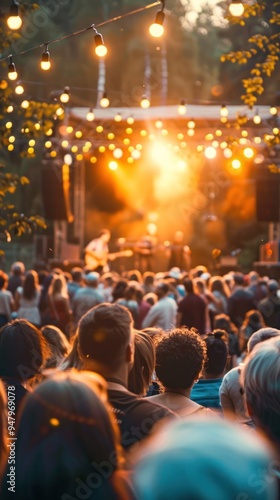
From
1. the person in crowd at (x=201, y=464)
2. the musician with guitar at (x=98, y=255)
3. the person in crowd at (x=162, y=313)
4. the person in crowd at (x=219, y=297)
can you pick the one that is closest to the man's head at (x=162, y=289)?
the person in crowd at (x=162, y=313)

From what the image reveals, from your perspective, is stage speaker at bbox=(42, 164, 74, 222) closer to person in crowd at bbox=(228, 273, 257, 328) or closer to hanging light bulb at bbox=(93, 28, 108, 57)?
person in crowd at bbox=(228, 273, 257, 328)

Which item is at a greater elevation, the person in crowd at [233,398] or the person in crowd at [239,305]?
the person in crowd at [233,398]

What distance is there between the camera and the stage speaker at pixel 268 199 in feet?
81.5

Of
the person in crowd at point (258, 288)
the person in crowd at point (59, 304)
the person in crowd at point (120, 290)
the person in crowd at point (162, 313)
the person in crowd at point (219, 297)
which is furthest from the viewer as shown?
the person in crowd at point (258, 288)

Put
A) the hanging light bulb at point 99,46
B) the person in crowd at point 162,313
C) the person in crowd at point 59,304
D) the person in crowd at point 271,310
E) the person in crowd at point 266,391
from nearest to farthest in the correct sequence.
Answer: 1. the person in crowd at point 266,391
2. the hanging light bulb at point 99,46
3. the person in crowd at point 162,313
4. the person in crowd at point 271,310
5. the person in crowd at point 59,304

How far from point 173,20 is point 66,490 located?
4076cm

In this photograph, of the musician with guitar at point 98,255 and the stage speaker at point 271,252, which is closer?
the stage speaker at point 271,252

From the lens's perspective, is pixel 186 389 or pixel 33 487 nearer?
pixel 33 487

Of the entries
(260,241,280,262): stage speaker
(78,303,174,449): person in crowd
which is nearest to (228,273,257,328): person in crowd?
(78,303,174,449): person in crowd

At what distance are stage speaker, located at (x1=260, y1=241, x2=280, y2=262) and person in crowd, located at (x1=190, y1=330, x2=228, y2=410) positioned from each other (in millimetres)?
17916

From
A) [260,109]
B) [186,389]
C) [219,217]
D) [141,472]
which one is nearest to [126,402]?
[186,389]

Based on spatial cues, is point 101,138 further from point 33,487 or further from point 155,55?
point 33,487

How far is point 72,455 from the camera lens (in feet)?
7.11

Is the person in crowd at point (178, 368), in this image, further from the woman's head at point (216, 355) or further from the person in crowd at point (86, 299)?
the person in crowd at point (86, 299)
